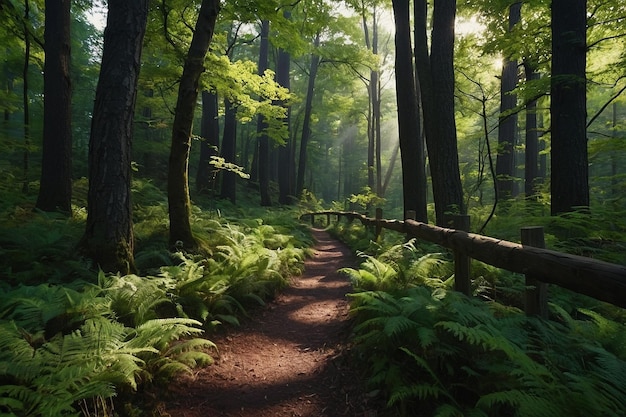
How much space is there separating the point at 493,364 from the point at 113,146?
205 inches

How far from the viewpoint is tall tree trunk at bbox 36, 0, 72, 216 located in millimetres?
8594

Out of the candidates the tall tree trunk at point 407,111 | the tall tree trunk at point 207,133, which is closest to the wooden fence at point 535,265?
the tall tree trunk at point 407,111

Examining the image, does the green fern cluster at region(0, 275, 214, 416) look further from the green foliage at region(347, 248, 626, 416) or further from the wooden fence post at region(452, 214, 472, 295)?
the wooden fence post at region(452, 214, 472, 295)

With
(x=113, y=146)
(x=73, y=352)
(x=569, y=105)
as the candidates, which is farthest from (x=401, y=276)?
(x=569, y=105)

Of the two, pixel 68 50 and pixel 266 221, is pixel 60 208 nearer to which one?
pixel 68 50

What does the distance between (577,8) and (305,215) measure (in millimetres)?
16024

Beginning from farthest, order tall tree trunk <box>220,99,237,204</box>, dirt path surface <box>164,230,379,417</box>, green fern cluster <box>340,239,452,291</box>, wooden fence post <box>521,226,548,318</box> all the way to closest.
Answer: tall tree trunk <box>220,99,237,204</box>
green fern cluster <box>340,239,452,291</box>
wooden fence post <box>521,226,548,318</box>
dirt path surface <box>164,230,379,417</box>

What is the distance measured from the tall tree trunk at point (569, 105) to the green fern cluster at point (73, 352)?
719cm

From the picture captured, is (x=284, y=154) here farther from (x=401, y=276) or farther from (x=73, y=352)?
(x=73, y=352)

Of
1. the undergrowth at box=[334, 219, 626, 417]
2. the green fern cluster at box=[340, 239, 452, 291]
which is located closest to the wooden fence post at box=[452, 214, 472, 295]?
the green fern cluster at box=[340, 239, 452, 291]

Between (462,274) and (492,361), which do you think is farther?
(462,274)

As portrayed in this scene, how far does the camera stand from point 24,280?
455 centimetres

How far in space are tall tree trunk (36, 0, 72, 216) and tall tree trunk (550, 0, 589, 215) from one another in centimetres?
1120

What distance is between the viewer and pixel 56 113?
884 cm
